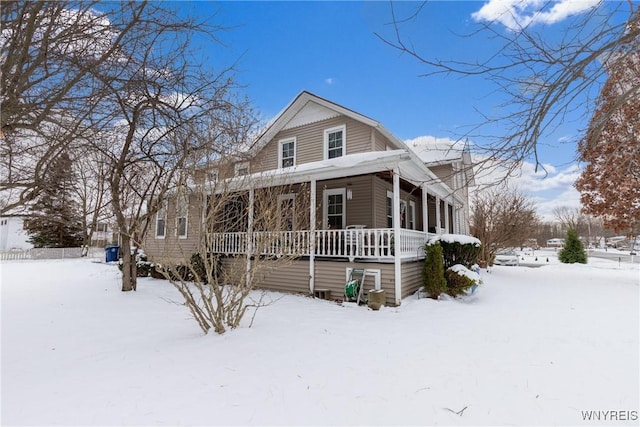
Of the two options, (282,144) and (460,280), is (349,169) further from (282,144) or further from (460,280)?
(282,144)

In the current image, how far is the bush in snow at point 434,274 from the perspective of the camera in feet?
27.7

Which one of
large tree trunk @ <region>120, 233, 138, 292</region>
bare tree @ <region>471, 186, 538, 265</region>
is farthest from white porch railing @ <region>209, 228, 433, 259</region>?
bare tree @ <region>471, 186, 538, 265</region>

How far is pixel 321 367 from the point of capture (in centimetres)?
403

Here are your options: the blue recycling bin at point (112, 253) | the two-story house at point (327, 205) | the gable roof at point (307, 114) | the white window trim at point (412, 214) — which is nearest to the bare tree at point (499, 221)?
the two-story house at point (327, 205)

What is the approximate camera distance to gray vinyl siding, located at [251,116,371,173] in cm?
1131

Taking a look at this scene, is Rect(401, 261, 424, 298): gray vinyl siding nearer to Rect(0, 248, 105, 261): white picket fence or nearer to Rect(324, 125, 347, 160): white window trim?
Rect(324, 125, 347, 160): white window trim

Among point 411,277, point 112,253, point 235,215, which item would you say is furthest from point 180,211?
point 112,253

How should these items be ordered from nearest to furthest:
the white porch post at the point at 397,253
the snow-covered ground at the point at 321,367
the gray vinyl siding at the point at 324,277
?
the snow-covered ground at the point at 321,367 → the white porch post at the point at 397,253 → the gray vinyl siding at the point at 324,277

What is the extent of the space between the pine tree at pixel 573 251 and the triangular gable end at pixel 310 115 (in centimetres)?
2237

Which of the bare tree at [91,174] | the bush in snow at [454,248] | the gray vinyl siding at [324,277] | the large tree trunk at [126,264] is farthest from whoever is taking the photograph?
the bush in snow at [454,248]

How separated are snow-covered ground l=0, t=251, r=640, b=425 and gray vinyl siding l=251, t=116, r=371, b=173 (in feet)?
20.0

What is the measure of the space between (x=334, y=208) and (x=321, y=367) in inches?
318

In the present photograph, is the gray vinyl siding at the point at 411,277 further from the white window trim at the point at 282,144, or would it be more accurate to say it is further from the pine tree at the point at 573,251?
the pine tree at the point at 573,251

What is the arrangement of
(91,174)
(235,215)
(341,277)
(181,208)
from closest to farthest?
(181,208) < (341,277) < (235,215) < (91,174)
